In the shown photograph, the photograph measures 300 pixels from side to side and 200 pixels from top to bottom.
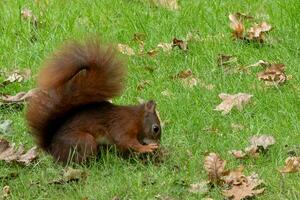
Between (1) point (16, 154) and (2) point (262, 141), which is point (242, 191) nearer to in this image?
(2) point (262, 141)

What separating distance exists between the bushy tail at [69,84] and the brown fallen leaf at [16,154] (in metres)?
0.08

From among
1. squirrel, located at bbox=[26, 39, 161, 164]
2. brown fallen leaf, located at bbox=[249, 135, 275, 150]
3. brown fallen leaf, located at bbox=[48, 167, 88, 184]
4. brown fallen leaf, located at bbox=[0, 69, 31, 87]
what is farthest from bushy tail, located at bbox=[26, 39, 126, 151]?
brown fallen leaf, located at bbox=[0, 69, 31, 87]

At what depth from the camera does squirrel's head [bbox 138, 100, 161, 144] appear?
4434 mm

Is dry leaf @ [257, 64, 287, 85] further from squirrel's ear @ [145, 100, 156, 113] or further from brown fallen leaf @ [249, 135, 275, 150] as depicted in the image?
squirrel's ear @ [145, 100, 156, 113]

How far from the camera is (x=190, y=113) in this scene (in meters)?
4.99

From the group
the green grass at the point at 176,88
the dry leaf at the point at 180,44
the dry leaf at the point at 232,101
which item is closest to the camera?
the green grass at the point at 176,88

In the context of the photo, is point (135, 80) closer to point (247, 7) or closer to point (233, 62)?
point (233, 62)

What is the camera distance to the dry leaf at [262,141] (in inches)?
175

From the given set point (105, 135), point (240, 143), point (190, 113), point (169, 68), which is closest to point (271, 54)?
point (169, 68)

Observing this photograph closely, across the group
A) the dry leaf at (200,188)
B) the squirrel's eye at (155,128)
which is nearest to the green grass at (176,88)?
the dry leaf at (200,188)

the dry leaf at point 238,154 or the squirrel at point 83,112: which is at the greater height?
the squirrel at point 83,112

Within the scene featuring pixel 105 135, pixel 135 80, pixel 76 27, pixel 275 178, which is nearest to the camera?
pixel 275 178

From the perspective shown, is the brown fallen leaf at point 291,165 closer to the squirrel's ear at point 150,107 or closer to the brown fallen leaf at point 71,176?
the squirrel's ear at point 150,107

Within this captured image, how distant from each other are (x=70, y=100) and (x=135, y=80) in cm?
122
